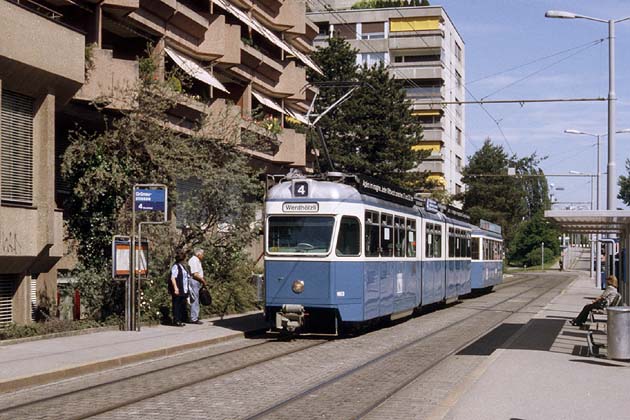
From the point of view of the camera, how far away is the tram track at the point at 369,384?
10.9m

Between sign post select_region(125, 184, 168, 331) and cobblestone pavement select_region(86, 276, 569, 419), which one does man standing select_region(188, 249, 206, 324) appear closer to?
sign post select_region(125, 184, 168, 331)

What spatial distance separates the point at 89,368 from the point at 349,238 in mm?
6558

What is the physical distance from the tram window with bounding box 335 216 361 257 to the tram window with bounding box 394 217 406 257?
9.52ft

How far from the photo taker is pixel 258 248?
41594mm

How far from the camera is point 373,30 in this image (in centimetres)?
8450

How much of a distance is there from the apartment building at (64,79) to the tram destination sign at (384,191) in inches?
236

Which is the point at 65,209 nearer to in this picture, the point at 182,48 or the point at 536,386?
the point at 182,48

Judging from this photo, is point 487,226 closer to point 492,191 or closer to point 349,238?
point 349,238

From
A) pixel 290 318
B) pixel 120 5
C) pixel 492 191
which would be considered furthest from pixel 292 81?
pixel 492 191

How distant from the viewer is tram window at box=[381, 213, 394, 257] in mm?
20953

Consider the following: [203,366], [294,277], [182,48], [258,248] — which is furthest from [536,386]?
[258,248]

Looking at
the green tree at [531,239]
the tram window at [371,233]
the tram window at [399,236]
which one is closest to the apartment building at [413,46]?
the green tree at [531,239]

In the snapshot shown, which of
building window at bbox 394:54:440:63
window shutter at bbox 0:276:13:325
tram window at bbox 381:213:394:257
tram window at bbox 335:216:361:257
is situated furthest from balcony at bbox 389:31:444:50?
window shutter at bbox 0:276:13:325

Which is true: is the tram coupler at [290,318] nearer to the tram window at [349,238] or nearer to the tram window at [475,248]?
the tram window at [349,238]
